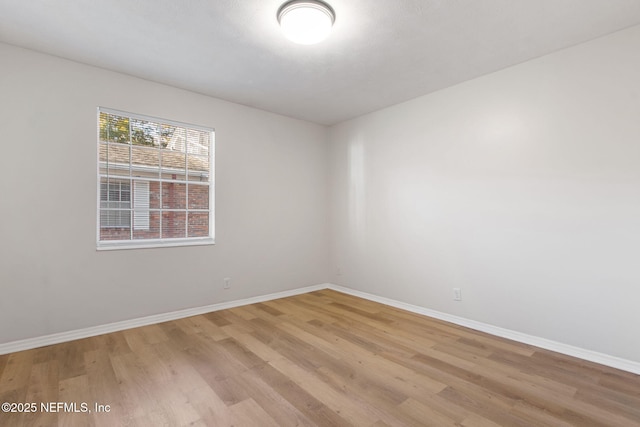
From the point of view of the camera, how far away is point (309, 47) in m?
2.71

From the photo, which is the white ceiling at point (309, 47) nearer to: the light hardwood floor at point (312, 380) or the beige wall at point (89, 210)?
the beige wall at point (89, 210)

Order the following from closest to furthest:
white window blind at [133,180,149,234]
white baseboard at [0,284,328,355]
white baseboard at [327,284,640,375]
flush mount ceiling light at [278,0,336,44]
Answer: flush mount ceiling light at [278,0,336,44] → white baseboard at [327,284,640,375] → white baseboard at [0,284,328,355] → white window blind at [133,180,149,234]

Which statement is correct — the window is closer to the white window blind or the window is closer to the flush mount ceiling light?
the white window blind

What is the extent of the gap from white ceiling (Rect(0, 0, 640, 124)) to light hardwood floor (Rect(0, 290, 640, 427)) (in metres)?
2.74

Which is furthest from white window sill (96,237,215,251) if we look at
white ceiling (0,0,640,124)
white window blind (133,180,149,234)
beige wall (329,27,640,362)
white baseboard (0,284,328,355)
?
beige wall (329,27,640,362)

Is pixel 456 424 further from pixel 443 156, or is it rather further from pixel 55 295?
pixel 55 295

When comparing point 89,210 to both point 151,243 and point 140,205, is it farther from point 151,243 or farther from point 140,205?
point 151,243

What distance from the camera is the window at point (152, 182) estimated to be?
322 cm

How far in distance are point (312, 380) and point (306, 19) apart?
265 centimetres

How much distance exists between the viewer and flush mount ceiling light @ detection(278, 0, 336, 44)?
212cm

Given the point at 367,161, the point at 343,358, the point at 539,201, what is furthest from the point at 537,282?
the point at 367,161

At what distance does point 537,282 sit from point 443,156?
1654 mm

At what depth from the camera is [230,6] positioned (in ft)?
7.10

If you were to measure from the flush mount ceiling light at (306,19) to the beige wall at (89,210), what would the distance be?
6.60 ft
